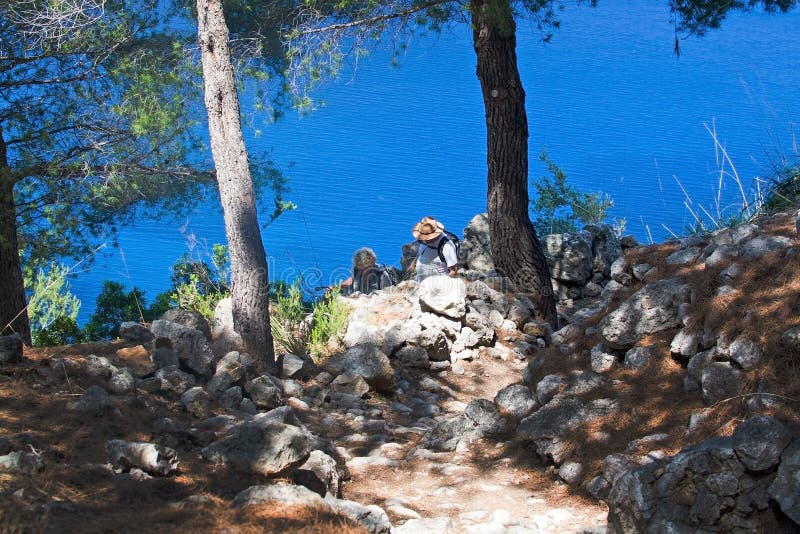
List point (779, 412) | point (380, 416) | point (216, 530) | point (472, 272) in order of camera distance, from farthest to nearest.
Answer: point (472, 272)
point (380, 416)
point (779, 412)
point (216, 530)

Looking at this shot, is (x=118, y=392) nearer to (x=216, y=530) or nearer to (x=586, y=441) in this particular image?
(x=216, y=530)

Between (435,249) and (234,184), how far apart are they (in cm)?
355

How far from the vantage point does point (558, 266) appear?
39.1 feet

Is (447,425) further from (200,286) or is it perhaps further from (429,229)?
(200,286)

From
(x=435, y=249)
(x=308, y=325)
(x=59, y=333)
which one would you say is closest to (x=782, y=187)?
(x=435, y=249)

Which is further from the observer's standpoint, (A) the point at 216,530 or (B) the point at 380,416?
(B) the point at 380,416

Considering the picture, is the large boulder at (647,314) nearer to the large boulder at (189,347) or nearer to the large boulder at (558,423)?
the large boulder at (558,423)

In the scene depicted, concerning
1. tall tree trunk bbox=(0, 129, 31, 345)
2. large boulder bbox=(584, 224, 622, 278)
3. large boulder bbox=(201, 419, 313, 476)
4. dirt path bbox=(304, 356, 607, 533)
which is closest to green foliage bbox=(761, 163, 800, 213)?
large boulder bbox=(584, 224, 622, 278)

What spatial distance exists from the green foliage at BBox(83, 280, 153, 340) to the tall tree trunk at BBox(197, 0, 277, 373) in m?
4.61

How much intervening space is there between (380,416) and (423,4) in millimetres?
4808

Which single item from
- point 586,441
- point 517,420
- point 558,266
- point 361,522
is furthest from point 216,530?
point 558,266

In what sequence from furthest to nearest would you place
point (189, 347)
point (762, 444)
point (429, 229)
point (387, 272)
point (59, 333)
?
1. point (387, 272)
2. point (429, 229)
3. point (59, 333)
4. point (189, 347)
5. point (762, 444)

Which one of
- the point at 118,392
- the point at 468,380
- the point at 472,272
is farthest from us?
the point at 472,272

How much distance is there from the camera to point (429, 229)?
424 inches
